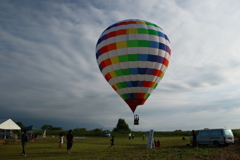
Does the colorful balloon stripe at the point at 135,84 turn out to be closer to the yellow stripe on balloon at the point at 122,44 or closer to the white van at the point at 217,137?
the yellow stripe on balloon at the point at 122,44

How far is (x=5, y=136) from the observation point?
41.8 metres

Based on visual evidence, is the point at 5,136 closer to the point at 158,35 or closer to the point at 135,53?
the point at 135,53

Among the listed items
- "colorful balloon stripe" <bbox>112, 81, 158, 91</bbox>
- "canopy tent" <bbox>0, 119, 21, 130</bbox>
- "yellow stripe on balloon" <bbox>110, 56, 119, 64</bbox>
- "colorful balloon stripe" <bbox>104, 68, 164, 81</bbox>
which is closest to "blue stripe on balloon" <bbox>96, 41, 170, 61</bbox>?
"colorful balloon stripe" <bbox>104, 68, 164, 81</bbox>

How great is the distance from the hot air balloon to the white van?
314 inches

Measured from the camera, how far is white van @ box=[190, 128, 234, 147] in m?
20.2

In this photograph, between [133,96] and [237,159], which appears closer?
[237,159]

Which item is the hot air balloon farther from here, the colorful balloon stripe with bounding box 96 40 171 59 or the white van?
the white van

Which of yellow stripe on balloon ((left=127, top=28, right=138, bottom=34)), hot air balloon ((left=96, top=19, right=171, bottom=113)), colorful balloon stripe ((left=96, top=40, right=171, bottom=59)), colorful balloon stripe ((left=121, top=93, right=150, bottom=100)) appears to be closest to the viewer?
hot air balloon ((left=96, top=19, right=171, bottom=113))

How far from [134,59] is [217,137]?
1222 cm

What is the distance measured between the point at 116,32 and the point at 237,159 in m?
19.0

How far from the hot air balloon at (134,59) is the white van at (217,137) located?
7.98 metres

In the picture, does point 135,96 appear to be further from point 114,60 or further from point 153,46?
point 153,46

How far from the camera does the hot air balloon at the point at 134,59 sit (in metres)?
25.4

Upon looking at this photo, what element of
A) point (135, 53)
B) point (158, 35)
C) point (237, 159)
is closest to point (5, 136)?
point (135, 53)
